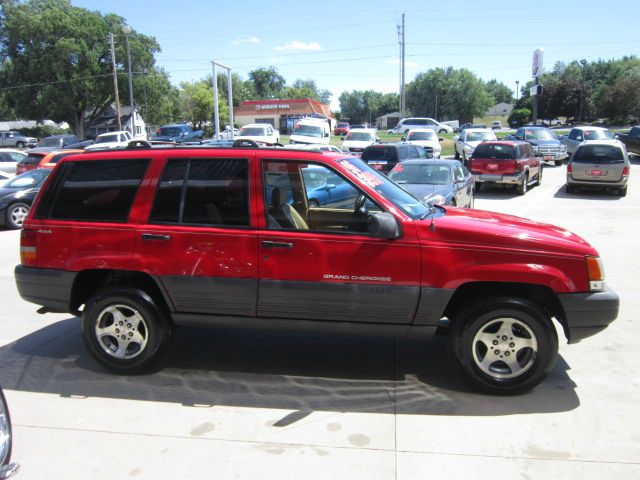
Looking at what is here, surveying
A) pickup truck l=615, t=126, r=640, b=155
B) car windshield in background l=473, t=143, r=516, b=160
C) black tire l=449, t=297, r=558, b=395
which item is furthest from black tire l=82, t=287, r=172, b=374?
pickup truck l=615, t=126, r=640, b=155

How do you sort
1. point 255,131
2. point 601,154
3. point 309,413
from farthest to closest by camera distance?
point 255,131 < point 601,154 < point 309,413

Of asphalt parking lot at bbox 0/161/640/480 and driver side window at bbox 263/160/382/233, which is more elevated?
driver side window at bbox 263/160/382/233

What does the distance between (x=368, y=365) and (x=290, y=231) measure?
1464 mm

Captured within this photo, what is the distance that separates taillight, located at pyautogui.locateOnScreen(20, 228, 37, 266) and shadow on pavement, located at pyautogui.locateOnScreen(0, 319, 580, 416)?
98 centimetres

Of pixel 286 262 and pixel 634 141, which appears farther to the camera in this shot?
pixel 634 141

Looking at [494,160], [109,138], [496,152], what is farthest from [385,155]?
[109,138]

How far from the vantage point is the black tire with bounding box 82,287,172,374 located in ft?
14.6

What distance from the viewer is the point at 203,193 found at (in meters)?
4.41

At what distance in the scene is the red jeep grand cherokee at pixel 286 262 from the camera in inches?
158

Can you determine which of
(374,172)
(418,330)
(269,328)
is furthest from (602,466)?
(374,172)

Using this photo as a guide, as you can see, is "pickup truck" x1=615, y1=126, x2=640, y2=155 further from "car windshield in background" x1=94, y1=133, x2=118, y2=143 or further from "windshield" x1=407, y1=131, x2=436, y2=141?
"car windshield in background" x1=94, y1=133, x2=118, y2=143

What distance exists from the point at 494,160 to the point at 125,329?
1447 cm

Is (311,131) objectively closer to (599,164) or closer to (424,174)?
(599,164)

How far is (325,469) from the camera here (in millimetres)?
3270
